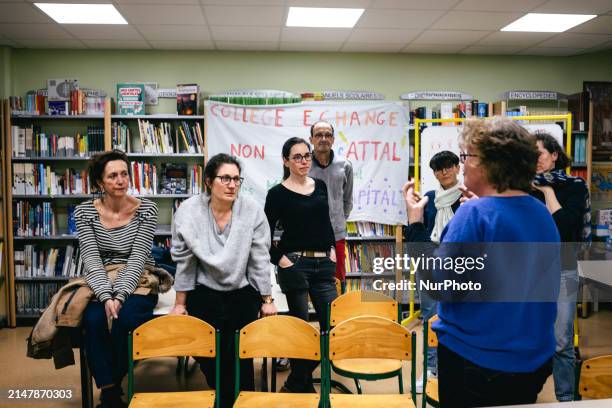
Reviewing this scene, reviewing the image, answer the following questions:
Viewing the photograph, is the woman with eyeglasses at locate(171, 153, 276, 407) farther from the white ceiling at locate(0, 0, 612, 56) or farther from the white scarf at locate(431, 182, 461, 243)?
the white ceiling at locate(0, 0, 612, 56)

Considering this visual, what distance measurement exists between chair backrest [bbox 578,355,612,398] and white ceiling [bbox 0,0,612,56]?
106 inches

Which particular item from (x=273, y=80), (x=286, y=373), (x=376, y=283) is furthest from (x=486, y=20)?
(x=286, y=373)

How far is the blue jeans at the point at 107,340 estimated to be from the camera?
247 centimetres

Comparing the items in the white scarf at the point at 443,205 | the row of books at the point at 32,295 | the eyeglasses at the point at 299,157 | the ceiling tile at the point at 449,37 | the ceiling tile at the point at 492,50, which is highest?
the ceiling tile at the point at 492,50

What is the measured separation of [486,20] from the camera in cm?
399

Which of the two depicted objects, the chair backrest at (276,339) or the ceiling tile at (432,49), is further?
the ceiling tile at (432,49)

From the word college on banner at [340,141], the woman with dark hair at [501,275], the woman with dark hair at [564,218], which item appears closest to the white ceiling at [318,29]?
the word college on banner at [340,141]

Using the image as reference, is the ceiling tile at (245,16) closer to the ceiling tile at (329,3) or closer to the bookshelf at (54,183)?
the ceiling tile at (329,3)

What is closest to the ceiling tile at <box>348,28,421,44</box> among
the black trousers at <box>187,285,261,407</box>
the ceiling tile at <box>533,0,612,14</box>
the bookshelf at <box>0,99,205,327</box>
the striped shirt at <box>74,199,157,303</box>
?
the ceiling tile at <box>533,0,612,14</box>

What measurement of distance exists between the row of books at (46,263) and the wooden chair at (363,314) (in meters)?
2.94

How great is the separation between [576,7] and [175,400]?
3.84 m

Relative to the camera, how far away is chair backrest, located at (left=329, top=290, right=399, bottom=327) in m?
2.74

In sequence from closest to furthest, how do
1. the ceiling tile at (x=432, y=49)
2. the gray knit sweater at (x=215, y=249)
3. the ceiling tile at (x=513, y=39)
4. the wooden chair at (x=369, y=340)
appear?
the wooden chair at (x=369, y=340), the gray knit sweater at (x=215, y=249), the ceiling tile at (x=513, y=39), the ceiling tile at (x=432, y=49)

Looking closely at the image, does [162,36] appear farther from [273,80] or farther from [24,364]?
[24,364]
